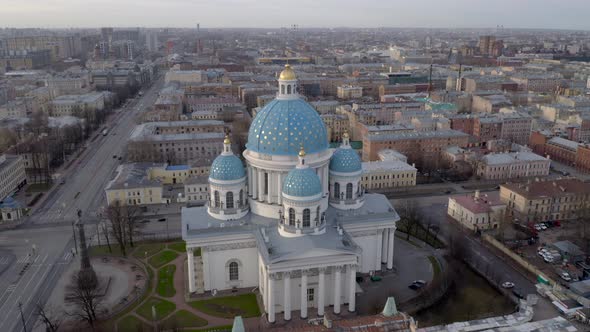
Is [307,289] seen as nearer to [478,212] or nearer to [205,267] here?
[205,267]

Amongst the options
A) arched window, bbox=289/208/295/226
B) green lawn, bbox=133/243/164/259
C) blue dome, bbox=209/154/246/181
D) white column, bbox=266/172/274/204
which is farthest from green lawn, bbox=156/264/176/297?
arched window, bbox=289/208/295/226

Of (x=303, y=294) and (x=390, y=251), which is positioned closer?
(x=303, y=294)

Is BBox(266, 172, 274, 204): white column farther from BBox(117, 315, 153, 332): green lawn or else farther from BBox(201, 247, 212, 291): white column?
BBox(117, 315, 153, 332): green lawn

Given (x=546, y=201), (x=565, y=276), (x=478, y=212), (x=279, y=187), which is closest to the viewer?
(x=279, y=187)

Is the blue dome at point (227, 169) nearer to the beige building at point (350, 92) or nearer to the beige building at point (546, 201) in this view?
the beige building at point (546, 201)

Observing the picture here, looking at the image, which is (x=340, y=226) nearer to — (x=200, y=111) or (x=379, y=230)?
(x=379, y=230)

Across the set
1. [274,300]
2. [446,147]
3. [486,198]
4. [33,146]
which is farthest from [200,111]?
[274,300]

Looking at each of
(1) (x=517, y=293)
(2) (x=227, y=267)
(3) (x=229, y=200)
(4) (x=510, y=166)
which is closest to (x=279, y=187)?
(3) (x=229, y=200)
